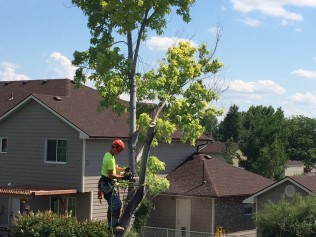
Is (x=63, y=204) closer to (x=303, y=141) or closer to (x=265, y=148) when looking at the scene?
(x=265, y=148)

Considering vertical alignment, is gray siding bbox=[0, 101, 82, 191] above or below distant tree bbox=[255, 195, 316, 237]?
above

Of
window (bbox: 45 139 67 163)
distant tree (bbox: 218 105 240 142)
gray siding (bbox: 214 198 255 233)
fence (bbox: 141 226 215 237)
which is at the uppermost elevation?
distant tree (bbox: 218 105 240 142)

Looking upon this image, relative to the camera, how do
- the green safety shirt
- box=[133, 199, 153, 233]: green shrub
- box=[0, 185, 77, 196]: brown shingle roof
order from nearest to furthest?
the green safety shirt
box=[0, 185, 77, 196]: brown shingle roof
box=[133, 199, 153, 233]: green shrub

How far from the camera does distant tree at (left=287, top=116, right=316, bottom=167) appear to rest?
91.8 m

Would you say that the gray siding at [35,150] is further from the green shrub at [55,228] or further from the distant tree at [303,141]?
the distant tree at [303,141]

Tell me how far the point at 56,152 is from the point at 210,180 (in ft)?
25.0

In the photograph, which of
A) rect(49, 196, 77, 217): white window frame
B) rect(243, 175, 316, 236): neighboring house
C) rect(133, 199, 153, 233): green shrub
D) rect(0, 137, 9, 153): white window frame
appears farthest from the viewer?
rect(0, 137, 9, 153): white window frame

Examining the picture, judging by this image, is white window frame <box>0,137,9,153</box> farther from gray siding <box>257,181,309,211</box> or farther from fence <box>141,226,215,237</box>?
gray siding <box>257,181,309,211</box>

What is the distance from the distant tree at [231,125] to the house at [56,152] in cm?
6305

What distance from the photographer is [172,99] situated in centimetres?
1692

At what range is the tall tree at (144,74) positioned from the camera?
15414mm

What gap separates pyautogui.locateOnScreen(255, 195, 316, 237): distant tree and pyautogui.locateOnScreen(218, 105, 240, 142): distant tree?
7192cm

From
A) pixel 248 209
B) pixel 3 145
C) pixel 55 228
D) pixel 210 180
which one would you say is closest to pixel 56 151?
pixel 3 145

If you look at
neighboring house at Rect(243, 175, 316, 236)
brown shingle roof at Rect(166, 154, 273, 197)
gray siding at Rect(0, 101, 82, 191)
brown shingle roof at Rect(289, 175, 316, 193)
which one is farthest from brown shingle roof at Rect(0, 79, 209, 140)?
brown shingle roof at Rect(289, 175, 316, 193)
